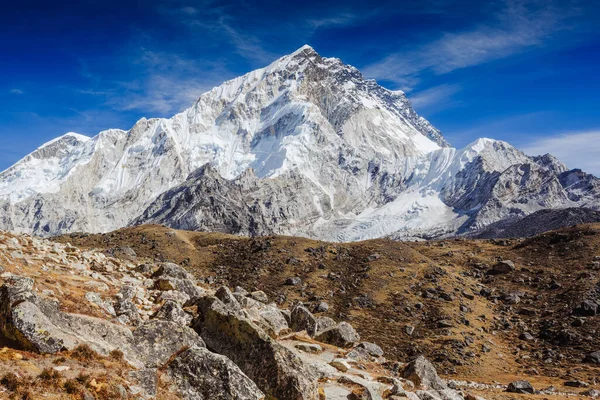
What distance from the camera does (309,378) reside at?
52.5 feet

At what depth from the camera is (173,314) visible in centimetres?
1923

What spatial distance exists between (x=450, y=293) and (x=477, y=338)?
9128mm

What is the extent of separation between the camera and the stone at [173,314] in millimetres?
18956

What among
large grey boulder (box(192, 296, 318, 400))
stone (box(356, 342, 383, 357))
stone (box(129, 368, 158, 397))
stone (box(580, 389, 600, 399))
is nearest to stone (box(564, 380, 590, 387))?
stone (box(580, 389, 600, 399))

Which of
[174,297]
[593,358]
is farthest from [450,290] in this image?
[174,297]

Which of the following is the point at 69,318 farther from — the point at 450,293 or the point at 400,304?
the point at 450,293

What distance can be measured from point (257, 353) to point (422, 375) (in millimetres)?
12387

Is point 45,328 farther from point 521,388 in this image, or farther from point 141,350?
point 521,388

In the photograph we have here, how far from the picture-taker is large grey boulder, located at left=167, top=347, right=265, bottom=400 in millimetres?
13320

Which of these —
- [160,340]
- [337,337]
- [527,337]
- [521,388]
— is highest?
[160,340]

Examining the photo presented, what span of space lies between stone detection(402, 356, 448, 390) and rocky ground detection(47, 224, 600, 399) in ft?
13.6

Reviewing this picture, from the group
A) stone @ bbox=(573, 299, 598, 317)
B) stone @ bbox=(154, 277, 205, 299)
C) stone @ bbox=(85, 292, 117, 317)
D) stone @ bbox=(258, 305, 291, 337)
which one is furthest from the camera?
stone @ bbox=(573, 299, 598, 317)

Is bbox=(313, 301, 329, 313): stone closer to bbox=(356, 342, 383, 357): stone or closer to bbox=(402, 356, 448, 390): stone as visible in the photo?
bbox=(356, 342, 383, 357): stone

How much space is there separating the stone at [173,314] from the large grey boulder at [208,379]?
507 cm
